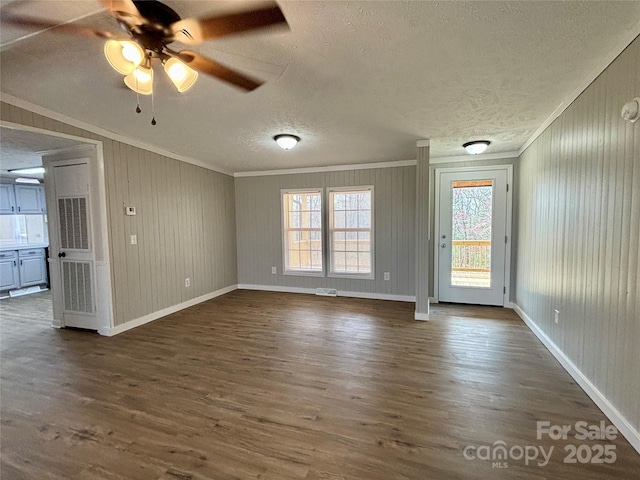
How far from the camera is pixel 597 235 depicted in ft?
6.89

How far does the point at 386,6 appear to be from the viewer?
62.1 inches

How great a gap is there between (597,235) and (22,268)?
8625 millimetres

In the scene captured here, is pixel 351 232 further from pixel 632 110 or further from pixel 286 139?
pixel 632 110

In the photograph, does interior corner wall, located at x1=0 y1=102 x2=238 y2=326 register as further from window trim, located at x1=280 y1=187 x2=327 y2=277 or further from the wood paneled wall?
window trim, located at x1=280 y1=187 x2=327 y2=277

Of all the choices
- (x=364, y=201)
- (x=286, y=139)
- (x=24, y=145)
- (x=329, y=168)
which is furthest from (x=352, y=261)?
(x=24, y=145)

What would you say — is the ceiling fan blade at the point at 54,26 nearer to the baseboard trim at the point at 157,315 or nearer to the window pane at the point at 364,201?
the baseboard trim at the point at 157,315

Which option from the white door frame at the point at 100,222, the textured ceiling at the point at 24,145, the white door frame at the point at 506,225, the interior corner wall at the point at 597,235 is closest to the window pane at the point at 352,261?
the white door frame at the point at 506,225

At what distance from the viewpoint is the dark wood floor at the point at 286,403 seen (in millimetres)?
1612

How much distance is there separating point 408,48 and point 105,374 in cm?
352

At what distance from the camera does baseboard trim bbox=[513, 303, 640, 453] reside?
1.71 metres

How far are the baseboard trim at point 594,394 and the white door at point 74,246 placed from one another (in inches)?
192

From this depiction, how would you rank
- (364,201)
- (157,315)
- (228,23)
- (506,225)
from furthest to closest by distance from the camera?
(364,201) → (506,225) → (157,315) → (228,23)

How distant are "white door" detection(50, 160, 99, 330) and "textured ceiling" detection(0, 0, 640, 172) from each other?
32.2 inches

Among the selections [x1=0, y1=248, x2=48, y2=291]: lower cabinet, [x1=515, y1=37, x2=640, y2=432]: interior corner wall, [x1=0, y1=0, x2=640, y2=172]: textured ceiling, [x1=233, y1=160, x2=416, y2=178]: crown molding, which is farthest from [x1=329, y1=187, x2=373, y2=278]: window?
[x1=0, y1=248, x2=48, y2=291]: lower cabinet
